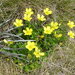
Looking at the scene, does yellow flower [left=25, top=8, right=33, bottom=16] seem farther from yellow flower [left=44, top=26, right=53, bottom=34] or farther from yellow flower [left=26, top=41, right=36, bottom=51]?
yellow flower [left=26, top=41, right=36, bottom=51]

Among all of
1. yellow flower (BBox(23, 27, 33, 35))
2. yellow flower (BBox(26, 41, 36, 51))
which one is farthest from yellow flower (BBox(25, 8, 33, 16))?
yellow flower (BBox(26, 41, 36, 51))

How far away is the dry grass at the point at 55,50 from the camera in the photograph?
2348mm

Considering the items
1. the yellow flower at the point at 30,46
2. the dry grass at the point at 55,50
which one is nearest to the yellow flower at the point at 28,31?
the yellow flower at the point at 30,46

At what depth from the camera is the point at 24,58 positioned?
2.38 metres

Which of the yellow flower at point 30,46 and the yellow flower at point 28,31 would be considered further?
the yellow flower at point 28,31

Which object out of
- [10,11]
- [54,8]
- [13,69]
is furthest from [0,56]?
[54,8]

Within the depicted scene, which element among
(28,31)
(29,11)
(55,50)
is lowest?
(55,50)

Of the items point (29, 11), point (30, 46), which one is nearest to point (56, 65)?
point (30, 46)

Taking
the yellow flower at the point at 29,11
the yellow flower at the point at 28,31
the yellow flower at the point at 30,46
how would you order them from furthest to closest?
the yellow flower at the point at 29,11
the yellow flower at the point at 28,31
the yellow flower at the point at 30,46

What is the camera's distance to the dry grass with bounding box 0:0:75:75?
7.70 ft

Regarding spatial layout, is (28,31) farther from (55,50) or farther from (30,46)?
(55,50)

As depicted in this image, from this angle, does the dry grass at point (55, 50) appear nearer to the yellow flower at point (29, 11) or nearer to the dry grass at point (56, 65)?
the dry grass at point (56, 65)

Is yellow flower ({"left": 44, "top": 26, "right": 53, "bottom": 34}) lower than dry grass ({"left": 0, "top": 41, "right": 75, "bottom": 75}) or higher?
higher

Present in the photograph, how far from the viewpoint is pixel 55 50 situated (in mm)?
2525
